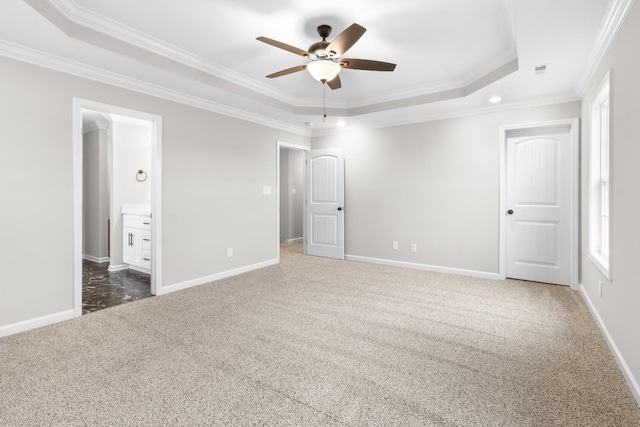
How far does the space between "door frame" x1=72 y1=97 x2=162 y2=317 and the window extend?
177 inches

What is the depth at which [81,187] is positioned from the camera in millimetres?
3113

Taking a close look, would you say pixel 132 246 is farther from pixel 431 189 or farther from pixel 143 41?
pixel 431 189

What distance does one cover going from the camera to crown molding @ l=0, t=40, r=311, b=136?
2.71m

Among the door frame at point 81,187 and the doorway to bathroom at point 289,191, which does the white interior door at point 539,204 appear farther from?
the doorway to bathroom at point 289,191

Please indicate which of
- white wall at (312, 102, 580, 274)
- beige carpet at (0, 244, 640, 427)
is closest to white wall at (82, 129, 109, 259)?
beige carpet at (0, 244, 640, 427)

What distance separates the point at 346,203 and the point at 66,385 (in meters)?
4.49

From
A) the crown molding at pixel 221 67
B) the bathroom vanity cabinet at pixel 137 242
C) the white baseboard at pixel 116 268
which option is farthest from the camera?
the white baseboard at pixel 116 268

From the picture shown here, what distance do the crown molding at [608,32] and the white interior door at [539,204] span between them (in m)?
1.05

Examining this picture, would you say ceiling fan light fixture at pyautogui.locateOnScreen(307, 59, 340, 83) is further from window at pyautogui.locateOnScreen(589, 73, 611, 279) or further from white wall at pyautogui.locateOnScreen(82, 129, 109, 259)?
white wall at pyautogui.locateOnScreen(82, 129, 109, 259)

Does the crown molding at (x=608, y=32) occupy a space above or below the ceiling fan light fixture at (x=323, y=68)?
above

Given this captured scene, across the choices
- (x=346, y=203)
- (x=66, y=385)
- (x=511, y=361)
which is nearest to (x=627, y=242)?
(x=511, y=361)

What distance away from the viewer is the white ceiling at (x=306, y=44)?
245 cm

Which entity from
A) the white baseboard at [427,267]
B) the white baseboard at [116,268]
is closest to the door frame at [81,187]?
the white baseboard at [116,268]

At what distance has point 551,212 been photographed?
4.12 meters
